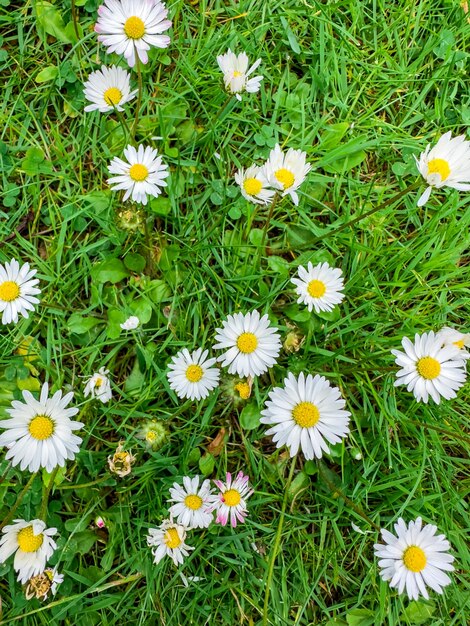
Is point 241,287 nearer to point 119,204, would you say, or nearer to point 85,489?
point 119,204

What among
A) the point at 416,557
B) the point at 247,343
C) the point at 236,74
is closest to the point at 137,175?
the point at 236,74

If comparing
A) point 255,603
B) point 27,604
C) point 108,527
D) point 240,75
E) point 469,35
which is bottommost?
point 27,604

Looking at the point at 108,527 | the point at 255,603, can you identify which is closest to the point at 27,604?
the point at 108,527

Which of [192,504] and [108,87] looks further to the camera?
[108,87]

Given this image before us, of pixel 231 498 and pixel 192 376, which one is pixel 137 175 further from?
pixel 231 498

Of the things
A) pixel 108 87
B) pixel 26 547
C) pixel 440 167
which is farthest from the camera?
pixel 108 87

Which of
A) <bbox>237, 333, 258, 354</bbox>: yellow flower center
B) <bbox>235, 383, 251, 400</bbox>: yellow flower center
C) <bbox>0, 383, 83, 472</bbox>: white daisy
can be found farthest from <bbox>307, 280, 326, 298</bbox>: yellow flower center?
<bbox>0, 383, 83, 472</bbox>: white daisy

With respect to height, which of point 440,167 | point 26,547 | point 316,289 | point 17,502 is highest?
point 440,167

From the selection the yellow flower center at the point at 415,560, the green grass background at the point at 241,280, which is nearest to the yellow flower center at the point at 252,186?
the green grass background at the point at 241,280
